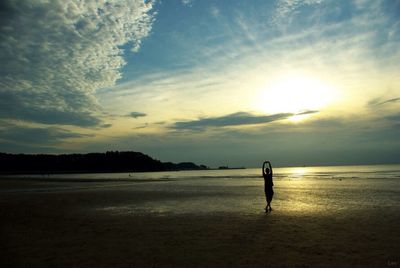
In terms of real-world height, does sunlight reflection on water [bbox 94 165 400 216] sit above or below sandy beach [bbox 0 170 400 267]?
above

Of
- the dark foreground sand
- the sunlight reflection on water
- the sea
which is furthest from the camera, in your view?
the sea

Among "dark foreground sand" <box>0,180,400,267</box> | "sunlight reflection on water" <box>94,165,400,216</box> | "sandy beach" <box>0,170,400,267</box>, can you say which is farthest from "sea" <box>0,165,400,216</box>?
"dark foreground sand" <box>0,180,400,267</box>

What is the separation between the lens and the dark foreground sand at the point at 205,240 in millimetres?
9641

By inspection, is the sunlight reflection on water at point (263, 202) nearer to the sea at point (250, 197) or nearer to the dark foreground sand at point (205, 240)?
the sea at point (250, 197)

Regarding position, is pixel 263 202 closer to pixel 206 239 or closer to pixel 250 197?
pixel 250 197

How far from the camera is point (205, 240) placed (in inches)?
490

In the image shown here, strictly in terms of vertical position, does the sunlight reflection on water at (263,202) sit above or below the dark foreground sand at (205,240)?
above

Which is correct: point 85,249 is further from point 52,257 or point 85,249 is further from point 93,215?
point 93,215

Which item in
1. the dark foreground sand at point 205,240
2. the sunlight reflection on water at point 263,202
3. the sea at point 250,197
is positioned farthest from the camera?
the sea at point 250,197

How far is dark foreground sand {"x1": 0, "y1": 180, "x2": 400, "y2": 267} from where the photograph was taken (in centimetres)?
964

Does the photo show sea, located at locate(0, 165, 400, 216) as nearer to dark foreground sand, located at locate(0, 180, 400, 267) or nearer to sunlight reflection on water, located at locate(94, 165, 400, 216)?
sunlight reflection on water, located at locate(94, 165, 400, 216)

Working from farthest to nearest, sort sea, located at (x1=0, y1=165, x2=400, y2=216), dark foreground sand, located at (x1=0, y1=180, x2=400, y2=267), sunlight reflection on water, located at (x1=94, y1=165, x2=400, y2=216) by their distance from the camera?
sea, located at (x1=0, y1=165, x2=400, y2=216)
sunlight reflection on water, located at (x1=94, y1=165, x2=400, y2=216)
dark foreground sand, located at (x1=0, y1=180, x2=400, y2=267)

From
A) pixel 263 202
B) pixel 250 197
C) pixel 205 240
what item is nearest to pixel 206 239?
pixel 205 240

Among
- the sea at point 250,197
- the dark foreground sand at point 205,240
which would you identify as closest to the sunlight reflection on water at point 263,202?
the sea at point 250,197
